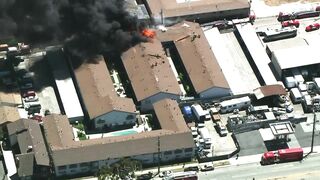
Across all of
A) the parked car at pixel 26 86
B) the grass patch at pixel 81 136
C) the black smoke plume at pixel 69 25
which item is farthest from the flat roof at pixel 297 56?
the parked car at pixel 26 86

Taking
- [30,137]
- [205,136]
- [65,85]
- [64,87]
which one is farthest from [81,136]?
[205,136]

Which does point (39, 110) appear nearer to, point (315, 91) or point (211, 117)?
point (211, 117)

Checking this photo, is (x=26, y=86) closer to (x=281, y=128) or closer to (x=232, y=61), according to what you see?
(x=232, y=61)

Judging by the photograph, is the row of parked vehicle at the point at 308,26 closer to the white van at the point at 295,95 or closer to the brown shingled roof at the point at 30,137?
the white van at the point at 295,95

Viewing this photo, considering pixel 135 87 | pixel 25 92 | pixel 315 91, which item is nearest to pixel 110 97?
pixel 135 87

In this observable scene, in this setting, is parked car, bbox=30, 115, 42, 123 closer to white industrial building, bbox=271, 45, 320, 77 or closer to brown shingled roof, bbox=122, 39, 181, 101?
brown shingled roof, bbox=122, 39, 181, 101

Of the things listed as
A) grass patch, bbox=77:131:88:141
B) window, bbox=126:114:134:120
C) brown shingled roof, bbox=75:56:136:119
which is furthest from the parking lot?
Result: window, bbox=126:114:134:120
